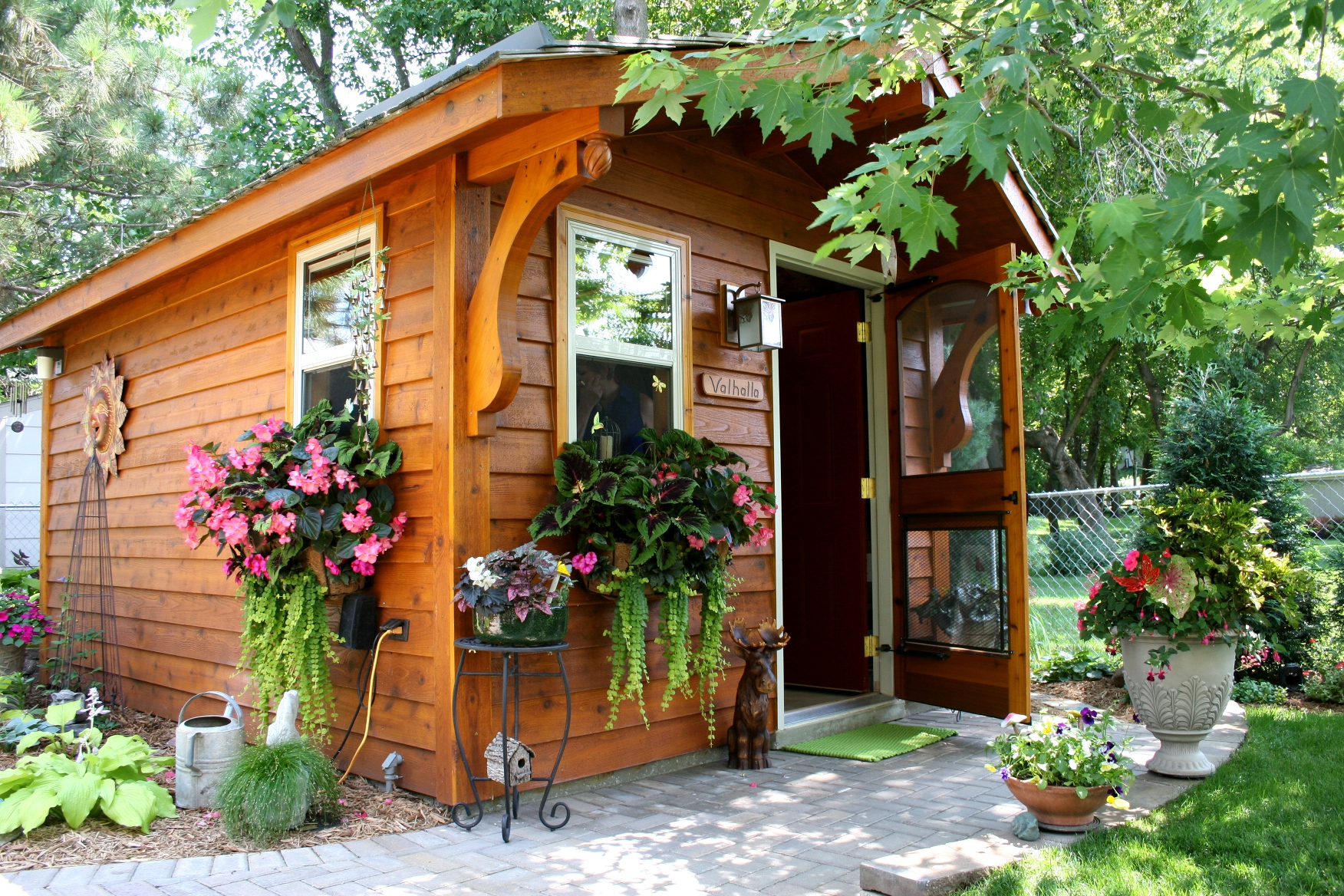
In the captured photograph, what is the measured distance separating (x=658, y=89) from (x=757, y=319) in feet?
5.58

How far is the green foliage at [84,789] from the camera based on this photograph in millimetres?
3180

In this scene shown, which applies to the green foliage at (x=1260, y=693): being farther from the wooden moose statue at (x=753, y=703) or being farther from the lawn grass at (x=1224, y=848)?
the wooden moose statue at (x=753, y=703)

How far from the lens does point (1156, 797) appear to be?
3.43 m

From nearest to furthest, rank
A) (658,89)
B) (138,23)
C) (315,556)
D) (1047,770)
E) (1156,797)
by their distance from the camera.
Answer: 1. (658,89)
2. (1047,770)
3. (1156,797)
4. (315,556)
5. (138,23)

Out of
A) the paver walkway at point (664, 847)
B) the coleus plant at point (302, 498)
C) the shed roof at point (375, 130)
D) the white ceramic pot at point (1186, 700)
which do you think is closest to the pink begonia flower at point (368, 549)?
the coleus plant at point (302, 498)

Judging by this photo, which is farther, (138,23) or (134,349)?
(138,23)

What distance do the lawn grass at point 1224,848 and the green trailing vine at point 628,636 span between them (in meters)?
1.39

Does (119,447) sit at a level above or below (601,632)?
above

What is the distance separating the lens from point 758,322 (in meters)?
4.35

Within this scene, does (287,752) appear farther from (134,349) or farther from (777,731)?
(134,349)

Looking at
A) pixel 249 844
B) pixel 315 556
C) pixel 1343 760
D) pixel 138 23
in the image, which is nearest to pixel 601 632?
pixel 315 556

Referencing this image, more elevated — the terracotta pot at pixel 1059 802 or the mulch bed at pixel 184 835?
the terracotta pot at pixel 1059 802

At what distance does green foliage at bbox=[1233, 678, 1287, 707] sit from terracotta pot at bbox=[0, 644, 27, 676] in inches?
280

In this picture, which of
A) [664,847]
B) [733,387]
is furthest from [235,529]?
[733,387]
